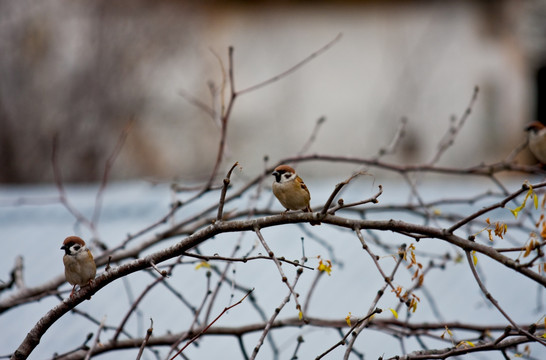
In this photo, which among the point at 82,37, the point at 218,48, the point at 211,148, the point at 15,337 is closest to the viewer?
the point at 15,337

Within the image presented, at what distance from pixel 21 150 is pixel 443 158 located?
360 inches

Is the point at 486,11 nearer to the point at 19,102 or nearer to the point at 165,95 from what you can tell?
the point at 165,95

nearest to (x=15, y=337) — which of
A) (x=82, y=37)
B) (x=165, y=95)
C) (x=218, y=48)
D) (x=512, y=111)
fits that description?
(x=82, y=37)

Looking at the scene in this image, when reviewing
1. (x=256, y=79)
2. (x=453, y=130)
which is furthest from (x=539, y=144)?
(x=256, y=79)

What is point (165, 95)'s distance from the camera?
14547 millimetres

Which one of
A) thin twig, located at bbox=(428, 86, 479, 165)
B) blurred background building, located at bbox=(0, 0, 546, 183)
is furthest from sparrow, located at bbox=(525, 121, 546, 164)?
blurred background building, located at bbox=(0, 0, 546, 183)

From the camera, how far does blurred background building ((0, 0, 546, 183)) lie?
40.1ft

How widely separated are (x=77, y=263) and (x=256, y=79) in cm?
1253

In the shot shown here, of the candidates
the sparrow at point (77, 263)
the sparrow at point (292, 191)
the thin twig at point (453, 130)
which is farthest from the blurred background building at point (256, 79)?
the sparrow at point (77, 263)

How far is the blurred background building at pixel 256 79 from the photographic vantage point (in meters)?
12.2

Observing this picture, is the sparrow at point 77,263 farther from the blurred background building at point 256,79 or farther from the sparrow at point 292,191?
the blurred background building at point 256,79

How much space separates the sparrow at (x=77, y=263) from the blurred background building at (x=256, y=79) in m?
8.86

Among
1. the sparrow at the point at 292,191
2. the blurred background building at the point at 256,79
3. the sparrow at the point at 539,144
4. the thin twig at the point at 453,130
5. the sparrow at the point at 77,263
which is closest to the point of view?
the sparrow at the point at 77,263

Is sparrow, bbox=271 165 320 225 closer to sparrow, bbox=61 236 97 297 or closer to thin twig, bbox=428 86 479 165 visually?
sparrow, bbox=61 236 97 297
